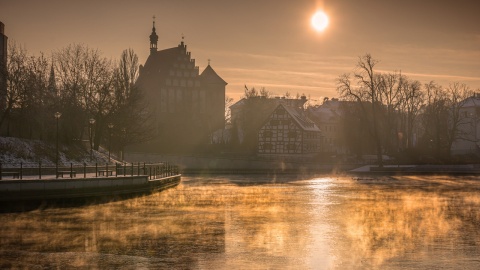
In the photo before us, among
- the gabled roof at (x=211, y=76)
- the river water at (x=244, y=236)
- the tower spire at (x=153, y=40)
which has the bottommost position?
the river water at (x=244, y=236)

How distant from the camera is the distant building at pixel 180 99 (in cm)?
10912

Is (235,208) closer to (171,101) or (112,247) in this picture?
(112,247)

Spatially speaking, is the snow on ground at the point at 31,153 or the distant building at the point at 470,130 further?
the distant building at the point at 470,130

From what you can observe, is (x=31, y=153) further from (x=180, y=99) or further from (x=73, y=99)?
(x=180, y=99)

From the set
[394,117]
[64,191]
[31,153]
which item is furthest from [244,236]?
[394,117]

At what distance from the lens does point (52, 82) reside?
214ft

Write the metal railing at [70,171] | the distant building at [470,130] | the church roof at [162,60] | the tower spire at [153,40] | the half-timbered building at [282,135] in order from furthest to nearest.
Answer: the tower spire at [153,40] → the church roof at [162,60] → the distant building at [470,130] → the half-timbered building at [282,135] → the metal railing at [70,171]

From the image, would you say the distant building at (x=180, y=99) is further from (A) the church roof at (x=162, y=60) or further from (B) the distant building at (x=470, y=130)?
(B) the distant building at (x=470, y=130)

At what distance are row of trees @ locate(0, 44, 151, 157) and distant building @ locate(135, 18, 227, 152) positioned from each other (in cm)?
2396

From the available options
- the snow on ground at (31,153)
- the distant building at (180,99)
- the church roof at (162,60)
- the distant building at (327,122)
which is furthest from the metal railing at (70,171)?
the distant building at (327,122)

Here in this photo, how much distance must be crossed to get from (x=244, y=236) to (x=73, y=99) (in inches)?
1876

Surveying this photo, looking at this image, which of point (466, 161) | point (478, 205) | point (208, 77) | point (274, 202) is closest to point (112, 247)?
point (274, 202)

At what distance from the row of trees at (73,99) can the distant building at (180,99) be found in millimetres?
23959

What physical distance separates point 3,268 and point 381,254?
8887mm
